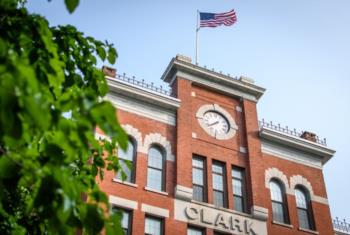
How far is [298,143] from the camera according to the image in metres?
25.9

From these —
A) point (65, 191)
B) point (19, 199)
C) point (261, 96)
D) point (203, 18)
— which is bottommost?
point (65, 191)

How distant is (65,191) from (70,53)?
162 inches

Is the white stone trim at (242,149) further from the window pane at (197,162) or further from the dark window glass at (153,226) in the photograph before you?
the dark window glass at (153,226)

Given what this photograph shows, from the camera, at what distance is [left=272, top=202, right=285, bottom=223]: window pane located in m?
23.5

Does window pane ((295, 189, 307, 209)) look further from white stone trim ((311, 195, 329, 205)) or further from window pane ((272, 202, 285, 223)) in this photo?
window pane ((272, 202, 285, 223))

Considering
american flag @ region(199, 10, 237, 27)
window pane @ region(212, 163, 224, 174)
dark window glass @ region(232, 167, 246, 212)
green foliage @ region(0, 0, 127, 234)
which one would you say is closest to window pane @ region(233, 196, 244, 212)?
dark window glass @ region(232, 167, 246, 212)

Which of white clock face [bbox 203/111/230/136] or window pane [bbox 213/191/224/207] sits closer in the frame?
window pane [bbox 213/191/224/207]

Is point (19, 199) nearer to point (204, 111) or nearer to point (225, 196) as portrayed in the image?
point (225, 196)

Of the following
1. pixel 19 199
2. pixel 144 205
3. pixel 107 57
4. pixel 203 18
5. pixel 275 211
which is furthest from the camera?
pixel 203 18

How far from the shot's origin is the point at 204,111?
24.6 meters

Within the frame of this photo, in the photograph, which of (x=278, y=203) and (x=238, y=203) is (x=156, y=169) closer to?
(x=238, y=203)

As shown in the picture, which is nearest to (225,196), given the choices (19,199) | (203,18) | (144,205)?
(144,205)

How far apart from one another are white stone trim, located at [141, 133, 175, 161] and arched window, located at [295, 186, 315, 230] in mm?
7041

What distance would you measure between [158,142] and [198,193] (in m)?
2.92
